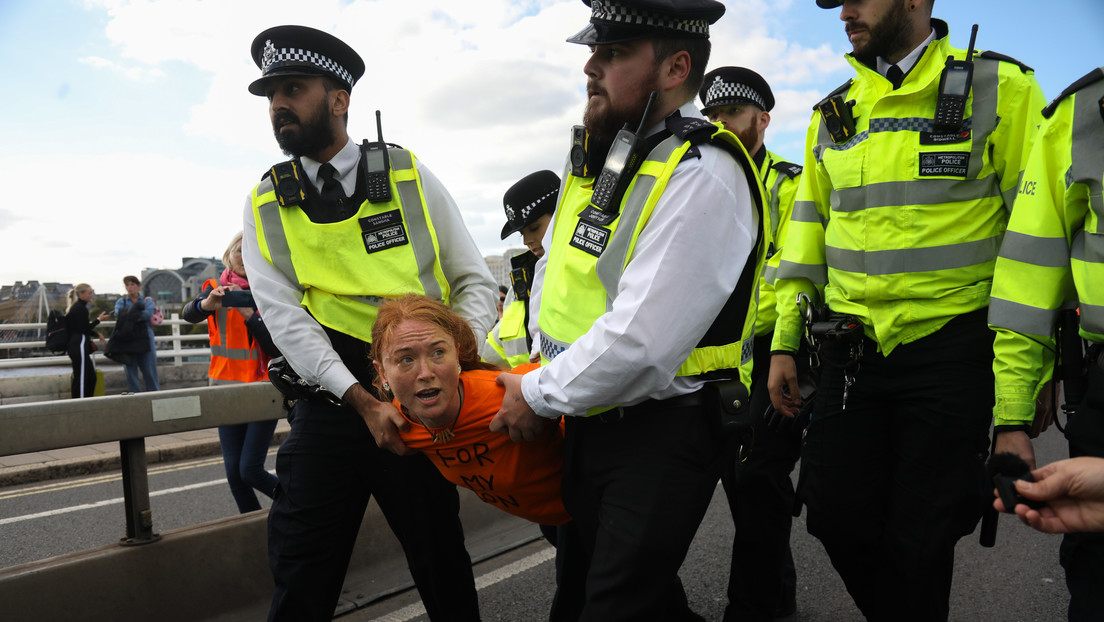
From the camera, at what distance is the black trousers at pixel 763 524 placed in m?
3.27

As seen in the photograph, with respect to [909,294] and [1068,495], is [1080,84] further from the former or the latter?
[1068,495]

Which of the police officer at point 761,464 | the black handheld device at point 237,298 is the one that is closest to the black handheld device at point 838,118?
the police officer at point 761,464

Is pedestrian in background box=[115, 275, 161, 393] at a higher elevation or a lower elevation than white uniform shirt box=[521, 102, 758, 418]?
lower

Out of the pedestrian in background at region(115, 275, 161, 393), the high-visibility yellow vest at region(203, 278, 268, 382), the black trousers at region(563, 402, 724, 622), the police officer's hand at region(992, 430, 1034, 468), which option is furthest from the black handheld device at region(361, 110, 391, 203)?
the pedestrian in background at region(115, 275, 161, 393)

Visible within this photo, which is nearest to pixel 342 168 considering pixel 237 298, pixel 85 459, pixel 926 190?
pixel 926 190

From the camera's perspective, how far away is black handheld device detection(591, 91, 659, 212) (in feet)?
6.37

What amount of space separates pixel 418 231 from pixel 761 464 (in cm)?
183

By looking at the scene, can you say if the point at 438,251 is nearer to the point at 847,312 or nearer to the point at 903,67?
the point at 847,312

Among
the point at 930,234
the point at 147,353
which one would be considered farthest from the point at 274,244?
the point at 147,353

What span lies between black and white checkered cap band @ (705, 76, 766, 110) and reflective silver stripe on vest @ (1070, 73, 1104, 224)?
91.9 inches

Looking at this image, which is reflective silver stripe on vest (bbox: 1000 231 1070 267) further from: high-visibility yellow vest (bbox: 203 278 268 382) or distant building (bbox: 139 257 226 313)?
distant building (bbox: 139 257 226 313)

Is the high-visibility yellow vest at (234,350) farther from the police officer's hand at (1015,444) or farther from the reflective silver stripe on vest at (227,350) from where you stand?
the police officer's hand at (1015,444)

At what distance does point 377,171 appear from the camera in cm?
288

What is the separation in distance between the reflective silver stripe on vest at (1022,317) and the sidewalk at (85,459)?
6601mm
